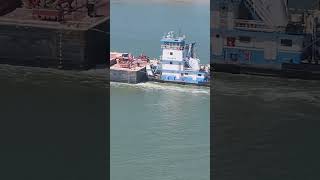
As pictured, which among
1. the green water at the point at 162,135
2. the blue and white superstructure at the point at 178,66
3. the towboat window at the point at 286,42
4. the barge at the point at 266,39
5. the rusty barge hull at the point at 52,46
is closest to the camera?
the green water at the point at 162,135

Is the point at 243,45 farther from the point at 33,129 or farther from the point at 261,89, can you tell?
the point at 33,129

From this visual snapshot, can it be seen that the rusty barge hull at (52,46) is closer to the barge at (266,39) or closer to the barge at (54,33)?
the barge at (54,33)

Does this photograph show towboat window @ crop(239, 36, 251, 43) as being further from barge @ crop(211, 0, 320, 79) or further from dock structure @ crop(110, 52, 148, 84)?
dock structure @ crop(110, 52, 148, 84)

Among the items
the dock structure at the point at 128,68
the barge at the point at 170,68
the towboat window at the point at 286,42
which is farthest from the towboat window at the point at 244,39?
the dock structure at the point at 128,68

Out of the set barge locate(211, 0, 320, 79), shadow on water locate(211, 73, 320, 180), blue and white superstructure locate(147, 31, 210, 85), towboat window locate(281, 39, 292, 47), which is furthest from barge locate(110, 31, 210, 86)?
towboat window locate(281, 39, 292, 47)

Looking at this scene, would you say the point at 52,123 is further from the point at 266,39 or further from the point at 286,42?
the point at 286,42

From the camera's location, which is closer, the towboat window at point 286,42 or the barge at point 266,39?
the barge at point 266,39
